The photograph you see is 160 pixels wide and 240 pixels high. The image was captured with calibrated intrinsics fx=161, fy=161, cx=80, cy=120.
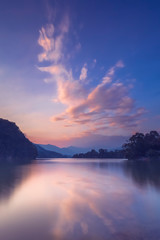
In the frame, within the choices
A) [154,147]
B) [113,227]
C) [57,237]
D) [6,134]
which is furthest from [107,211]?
[6,134]

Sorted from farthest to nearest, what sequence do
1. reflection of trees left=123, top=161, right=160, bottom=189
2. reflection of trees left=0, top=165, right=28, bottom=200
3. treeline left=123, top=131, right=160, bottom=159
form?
1. treeline left=123, top=131, right=160, bottom=159
2. reflection of trees left=123, top=161, right=160, bottom=189
3. reflection of trees left=0, top=165, right=28, bottom=200

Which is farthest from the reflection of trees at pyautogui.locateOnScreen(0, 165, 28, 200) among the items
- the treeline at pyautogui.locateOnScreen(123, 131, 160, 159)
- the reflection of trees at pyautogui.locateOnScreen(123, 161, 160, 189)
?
the treeline at pyautogui.locateOnScreen(123, 131, 160, 159)

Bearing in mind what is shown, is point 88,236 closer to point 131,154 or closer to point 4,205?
point 4,205

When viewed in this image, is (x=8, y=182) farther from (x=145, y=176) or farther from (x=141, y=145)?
(x=141, y=145)

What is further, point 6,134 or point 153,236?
point 6,134

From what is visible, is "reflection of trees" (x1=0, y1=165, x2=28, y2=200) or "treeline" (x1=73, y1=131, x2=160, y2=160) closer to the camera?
"reflection of trees" (x1=0, y1=165, x2=28, y2=200)

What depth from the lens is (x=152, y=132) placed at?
111688mm

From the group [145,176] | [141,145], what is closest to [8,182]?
[145,176]

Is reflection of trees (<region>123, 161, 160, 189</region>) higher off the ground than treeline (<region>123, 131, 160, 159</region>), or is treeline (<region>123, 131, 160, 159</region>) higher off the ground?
treeline (<region>123, 131, 160, 159</region>)

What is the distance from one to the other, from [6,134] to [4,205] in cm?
20029

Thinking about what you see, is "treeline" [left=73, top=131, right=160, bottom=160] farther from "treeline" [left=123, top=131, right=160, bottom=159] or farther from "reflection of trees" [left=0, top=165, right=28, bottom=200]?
"reflection of trees" [left=0, top=165, right=28, bottom=200]

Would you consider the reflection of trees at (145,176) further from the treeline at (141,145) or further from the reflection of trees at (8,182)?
the treeline at (141,145)

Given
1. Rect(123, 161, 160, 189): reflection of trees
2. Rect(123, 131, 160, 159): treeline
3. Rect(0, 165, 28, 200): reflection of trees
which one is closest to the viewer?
Rect(0, 165, 28, 200): reflection of trees

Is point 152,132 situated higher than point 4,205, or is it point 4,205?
point 152,132
